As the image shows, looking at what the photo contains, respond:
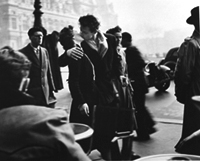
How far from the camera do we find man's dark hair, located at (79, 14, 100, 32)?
2828 millimetres

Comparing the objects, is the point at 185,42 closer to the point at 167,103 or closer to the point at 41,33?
the point at 167,103

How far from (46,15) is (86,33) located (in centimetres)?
40

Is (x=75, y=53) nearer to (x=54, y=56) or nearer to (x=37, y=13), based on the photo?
(x=54, y=56)

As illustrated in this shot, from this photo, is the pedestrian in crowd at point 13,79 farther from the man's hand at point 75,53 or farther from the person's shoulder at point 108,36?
the person's shoulder at point 108,36

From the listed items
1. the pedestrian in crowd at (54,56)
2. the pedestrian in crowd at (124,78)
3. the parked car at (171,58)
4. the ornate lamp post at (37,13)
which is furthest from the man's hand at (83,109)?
the parked car at (171,58)

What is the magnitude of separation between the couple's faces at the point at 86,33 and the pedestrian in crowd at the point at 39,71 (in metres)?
0.35

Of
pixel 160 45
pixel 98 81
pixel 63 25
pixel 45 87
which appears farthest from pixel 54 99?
pixel 160 45

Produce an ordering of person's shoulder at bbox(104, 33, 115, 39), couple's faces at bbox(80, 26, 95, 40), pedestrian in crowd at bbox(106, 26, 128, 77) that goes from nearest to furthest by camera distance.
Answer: couple's faces at bbox(80, 26, 95, 40) → person's shoulder at bbox(104, 33, 115, 39) → pedestrian in crowd at bbox(106, 26, 128, 77)

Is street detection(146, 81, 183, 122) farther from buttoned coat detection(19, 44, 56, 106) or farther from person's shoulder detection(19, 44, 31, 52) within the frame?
person's shoulder detection(19, 44, 31, 52)

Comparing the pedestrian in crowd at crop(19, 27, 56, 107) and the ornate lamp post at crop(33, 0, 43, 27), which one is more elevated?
the ornate lamp post at crop(33, 0, 43, 27)

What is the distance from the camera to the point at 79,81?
9.23ft

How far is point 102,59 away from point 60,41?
41 cm

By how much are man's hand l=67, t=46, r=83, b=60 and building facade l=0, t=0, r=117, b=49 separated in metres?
0.18

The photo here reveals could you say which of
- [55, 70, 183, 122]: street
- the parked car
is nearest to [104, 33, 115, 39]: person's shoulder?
the parked car
